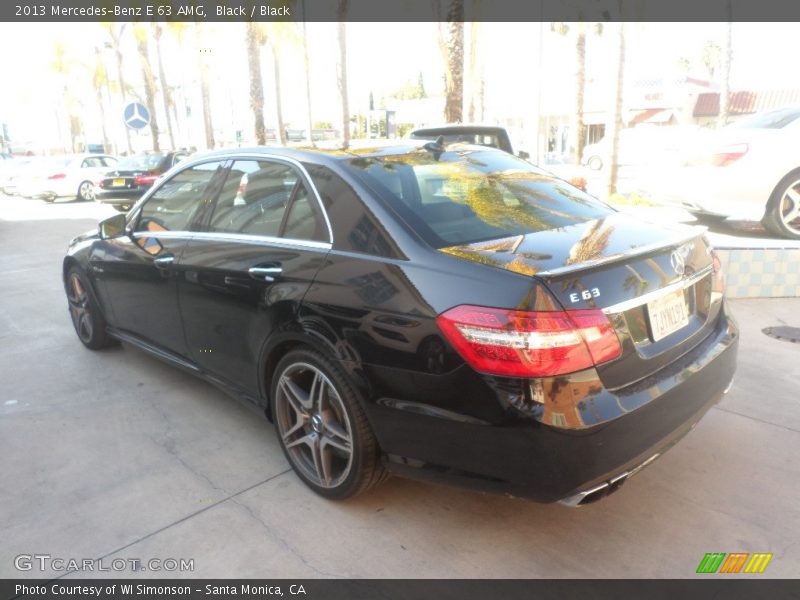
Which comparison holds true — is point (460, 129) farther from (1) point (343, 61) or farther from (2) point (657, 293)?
(1) point (343, 61)

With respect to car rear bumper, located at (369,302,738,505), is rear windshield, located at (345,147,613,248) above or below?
above

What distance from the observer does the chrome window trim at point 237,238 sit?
292cm

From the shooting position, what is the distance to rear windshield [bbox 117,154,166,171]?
17750 millimetres

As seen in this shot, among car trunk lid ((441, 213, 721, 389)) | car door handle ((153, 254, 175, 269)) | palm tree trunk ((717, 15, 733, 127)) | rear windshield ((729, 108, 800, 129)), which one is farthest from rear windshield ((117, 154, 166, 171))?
palm tree trunk ((717, 15, 733, 127))

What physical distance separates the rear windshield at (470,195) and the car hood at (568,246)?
0.09m

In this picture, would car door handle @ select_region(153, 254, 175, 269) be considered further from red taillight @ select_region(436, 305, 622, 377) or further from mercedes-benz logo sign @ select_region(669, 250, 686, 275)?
mercedes-benz logo sign @ select_region(669, 250, 686, 275)

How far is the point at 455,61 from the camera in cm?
1282

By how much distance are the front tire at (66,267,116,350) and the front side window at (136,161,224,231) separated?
0.99 meters

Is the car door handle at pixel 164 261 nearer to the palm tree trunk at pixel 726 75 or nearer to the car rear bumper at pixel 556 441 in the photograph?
the car rear bumper at pixel 556 441

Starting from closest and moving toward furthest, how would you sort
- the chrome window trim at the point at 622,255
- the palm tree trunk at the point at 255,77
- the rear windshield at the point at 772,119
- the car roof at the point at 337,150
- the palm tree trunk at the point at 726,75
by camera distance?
the chrome window trim at the point at 622,255 → the car roof at the point at 337,150 → the rear windshield at the point at 772,119 → the palm tree trunk at the point at 255,77 → the palm tree trunk at the point at 726,75
